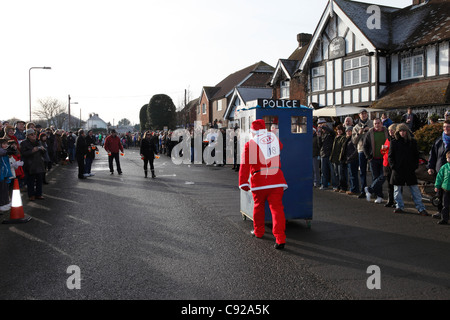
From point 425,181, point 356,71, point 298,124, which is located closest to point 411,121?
point 425,181

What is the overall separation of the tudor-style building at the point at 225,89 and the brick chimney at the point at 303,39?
7468 millimetres

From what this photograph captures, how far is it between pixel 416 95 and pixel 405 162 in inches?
501

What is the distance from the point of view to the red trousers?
19.4 feet

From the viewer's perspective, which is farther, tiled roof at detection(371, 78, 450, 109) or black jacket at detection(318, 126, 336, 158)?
tiled roof at detection(371, 78, 450, 109)

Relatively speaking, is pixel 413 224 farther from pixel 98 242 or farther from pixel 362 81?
pixel 362 81

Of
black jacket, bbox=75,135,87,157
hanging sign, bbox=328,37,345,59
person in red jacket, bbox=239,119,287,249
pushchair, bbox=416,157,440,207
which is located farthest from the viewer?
hanging sign, bbox=328,37,345,59

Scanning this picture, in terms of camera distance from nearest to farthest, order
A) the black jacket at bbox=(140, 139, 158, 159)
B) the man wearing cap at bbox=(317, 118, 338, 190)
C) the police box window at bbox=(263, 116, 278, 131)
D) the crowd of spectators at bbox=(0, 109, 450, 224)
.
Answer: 1. the police box window at bbox=(263, 116, 278, 131)
2. the crowd of spectators at bbox=(0, 109, 450, 224)
3. the man wearing cap at bbox=(317, 118, 338, 190)
4. the black jacket at bbox=(140, 139, 158, 159)

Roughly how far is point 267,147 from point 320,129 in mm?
7077

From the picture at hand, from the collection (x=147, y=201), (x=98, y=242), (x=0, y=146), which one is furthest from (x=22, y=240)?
(x=147, y=201)

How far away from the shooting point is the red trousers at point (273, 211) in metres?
5.91

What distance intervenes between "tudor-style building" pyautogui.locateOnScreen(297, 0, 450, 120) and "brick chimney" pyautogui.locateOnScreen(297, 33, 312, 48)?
990 centimetres

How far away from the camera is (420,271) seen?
15.9 feet

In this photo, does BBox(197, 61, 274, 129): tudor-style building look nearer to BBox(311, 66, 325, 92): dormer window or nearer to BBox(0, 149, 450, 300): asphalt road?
BBox(311, 66, 325, 92): dormer window

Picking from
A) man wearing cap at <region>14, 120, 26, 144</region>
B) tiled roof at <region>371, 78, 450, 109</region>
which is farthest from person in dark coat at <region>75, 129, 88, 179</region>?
tiled roof at <region>371, 78, 450, 109</region>
